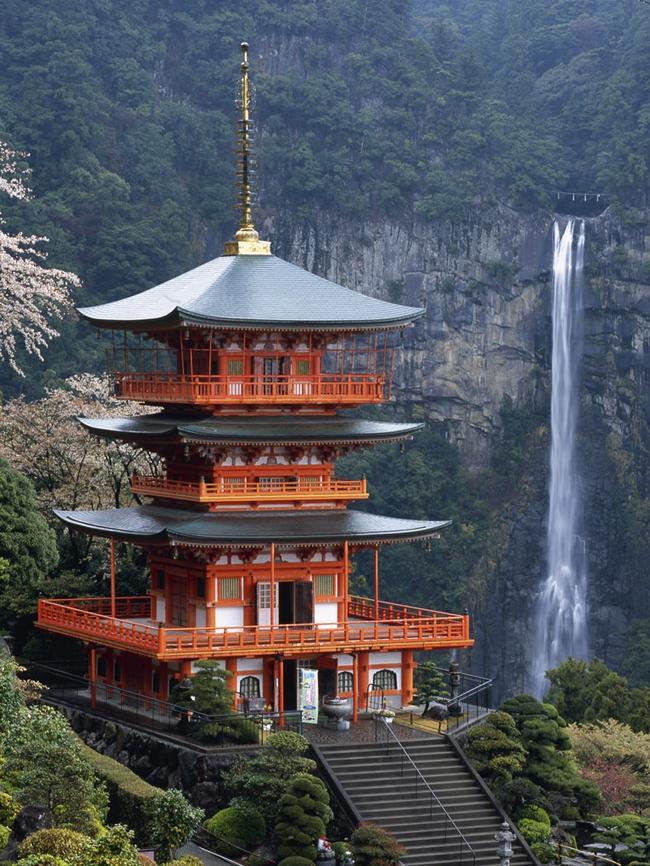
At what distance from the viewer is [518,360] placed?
396ft

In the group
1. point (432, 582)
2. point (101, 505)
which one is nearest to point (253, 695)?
point (101, 505)

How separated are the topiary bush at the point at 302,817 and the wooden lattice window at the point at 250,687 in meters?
5.46

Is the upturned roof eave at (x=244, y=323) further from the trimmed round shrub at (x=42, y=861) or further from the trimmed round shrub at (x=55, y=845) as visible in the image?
the trimmed round shrub at (x=42, y=861)

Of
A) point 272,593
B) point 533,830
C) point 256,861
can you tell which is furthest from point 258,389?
point 256,861

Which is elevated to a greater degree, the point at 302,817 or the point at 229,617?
the point at 229,617

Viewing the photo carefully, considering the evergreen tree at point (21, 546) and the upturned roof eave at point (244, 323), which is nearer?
the upturned roof eave at point (244, 323)

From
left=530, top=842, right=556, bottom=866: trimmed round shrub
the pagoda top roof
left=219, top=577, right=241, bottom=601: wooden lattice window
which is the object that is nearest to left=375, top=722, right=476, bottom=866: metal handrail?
left=530, top=842, right=556, bottom=866: trimmed round shrub

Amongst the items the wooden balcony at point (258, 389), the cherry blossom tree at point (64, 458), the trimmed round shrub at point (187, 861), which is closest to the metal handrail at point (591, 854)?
the trimmed round shrub at point (187, 861)

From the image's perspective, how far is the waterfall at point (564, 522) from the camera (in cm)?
10775

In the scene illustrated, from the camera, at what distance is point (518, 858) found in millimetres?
39469

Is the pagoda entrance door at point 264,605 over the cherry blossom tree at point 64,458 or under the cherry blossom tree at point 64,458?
under

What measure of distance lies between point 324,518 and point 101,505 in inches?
559

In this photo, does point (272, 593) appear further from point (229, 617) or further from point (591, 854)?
point (591, 854)

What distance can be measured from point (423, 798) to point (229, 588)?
23.5ft
